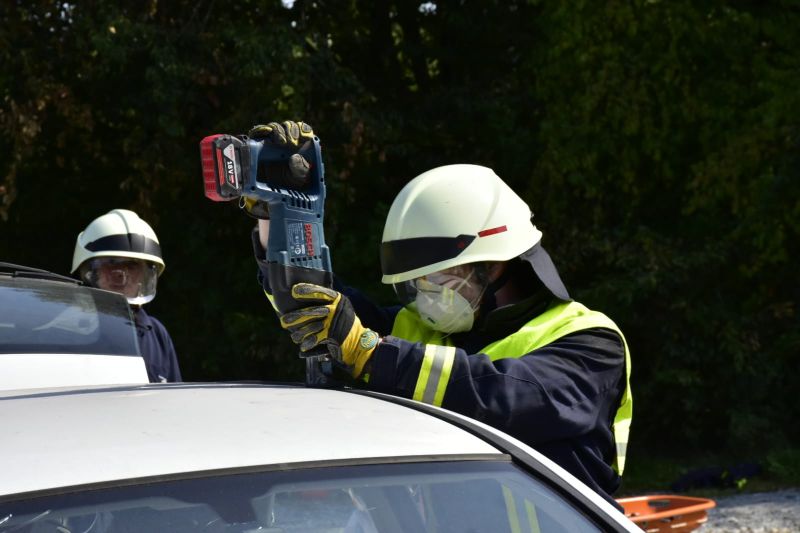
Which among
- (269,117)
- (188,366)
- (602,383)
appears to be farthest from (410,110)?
(602,383)

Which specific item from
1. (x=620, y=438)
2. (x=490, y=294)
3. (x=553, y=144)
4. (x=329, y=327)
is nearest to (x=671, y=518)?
(x=620, y=438)

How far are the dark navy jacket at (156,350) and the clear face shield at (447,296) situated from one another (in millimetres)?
2734

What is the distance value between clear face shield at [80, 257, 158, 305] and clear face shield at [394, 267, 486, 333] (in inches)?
129

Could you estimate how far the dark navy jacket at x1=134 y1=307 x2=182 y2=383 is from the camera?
18.1 feet

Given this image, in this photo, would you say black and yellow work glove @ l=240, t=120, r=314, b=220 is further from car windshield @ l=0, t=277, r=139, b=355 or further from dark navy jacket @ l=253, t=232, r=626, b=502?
car windshield @ l=0, t=277, r=139, b=355

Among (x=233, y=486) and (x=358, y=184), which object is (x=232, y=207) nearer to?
(x=358, y=184)

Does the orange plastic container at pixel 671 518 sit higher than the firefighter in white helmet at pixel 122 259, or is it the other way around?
the firefighter in white helmet at pixel 122 259

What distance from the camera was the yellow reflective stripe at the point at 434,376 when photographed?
8.57 feet

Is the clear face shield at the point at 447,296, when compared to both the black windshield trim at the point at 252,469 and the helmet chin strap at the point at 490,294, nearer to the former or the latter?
the helmet chin strap at the point at 490,294

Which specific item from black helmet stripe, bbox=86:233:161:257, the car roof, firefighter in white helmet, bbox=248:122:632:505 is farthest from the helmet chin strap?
black helmet stripe, bbox=86:233:161:257

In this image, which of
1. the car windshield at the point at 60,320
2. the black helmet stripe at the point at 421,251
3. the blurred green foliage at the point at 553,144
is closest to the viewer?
the black helmet stripe at the point at 421,251

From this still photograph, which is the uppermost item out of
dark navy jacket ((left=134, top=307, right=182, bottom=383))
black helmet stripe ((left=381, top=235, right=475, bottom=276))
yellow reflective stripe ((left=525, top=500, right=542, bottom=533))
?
black helmet stripe ((left=381, top=235, right=475, bottom=276))

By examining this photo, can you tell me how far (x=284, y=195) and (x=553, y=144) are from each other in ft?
28.2

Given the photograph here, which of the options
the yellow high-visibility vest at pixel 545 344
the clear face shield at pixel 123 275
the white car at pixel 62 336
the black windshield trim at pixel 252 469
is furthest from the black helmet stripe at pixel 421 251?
the clear face shield at pixel 123 275
